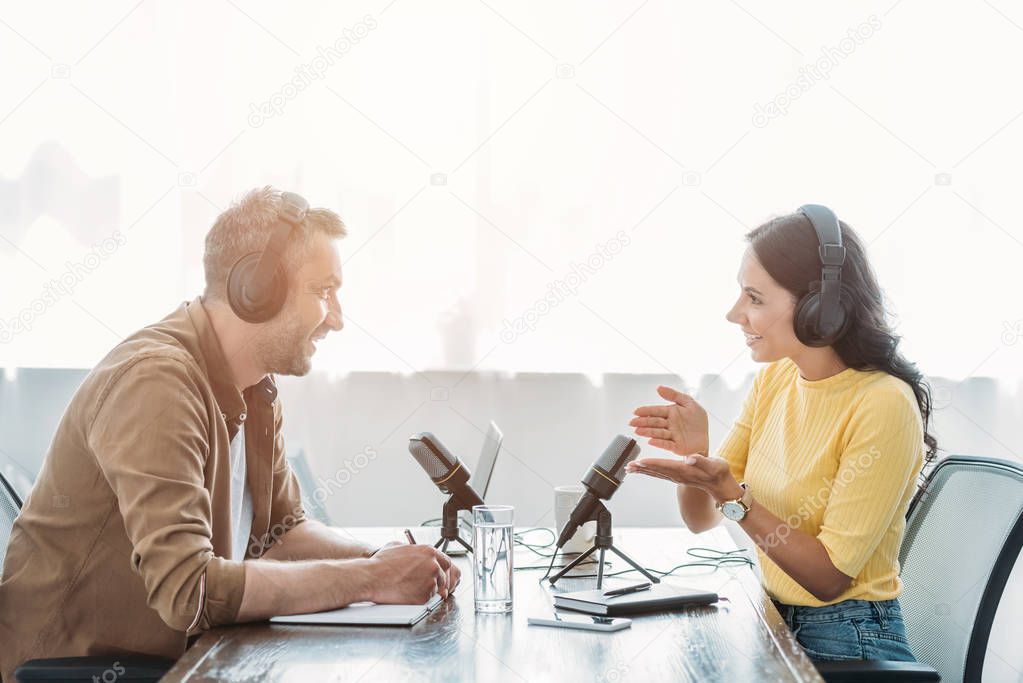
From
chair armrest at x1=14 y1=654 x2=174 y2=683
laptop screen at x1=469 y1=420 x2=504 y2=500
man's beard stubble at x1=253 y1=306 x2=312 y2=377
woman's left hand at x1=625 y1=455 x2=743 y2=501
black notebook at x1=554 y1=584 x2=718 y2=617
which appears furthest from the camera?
laptop screen at x1=469 y1=420 x2=504 y2=500

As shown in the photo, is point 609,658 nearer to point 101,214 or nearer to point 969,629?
point 969,629

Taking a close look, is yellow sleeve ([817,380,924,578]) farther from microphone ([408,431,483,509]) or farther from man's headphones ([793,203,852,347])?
microphone ([408,431,483,509])

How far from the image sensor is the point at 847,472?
62.2 inches

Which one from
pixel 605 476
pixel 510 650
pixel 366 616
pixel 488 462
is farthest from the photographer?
pixel 488 462

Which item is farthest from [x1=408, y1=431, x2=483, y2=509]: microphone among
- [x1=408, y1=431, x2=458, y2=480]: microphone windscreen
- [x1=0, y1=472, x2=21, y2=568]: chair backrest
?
[x1=0, y1=472, x2=21, y2=568]: chair backrest

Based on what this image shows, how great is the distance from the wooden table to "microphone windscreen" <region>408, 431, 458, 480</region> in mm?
257

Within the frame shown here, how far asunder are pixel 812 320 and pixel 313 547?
0.96 m

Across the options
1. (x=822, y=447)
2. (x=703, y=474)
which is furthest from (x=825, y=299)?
(x=703, y=474)

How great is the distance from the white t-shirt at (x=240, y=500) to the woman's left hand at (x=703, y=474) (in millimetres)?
676

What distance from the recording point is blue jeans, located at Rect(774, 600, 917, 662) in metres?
1.54

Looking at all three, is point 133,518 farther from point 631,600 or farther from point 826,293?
point 826,293

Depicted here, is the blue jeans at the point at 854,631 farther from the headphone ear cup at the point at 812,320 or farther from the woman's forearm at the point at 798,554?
the headphone ear cup at the point at 812,320

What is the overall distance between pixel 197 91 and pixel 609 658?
237 cm

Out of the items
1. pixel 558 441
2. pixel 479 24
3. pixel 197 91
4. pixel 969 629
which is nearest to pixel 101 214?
pixel 197 91
